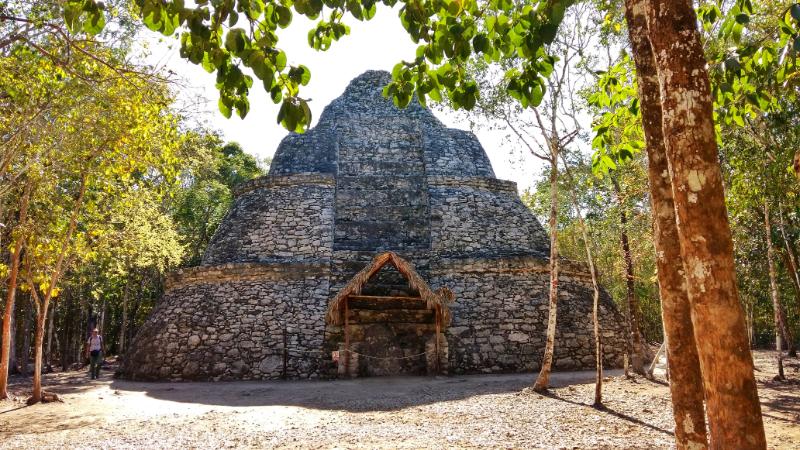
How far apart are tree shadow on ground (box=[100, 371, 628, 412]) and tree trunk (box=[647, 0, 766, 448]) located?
19.5 feet

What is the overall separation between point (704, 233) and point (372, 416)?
5684 mm

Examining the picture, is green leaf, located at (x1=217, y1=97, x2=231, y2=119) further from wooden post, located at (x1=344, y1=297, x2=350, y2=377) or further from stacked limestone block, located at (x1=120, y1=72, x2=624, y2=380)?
stacked limestone block, located at (x1=120, y1=72, x2=624, y2=380)

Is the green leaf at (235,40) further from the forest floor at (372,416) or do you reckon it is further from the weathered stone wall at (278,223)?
the weathered stone wall at (278,223)

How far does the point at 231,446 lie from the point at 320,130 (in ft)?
43.4

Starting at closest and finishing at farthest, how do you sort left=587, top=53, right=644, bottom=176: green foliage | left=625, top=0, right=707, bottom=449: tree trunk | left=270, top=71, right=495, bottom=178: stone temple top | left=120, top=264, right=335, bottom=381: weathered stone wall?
left=625, top=0, right=707, bottom=449: tree trunk
left=587, top=53, right=644, bottom=176: green foliage
left=120, top=264, right=335, bottom=381: weathered stone wall
left=270, top=71, right=495, bottom=178: stone temple top

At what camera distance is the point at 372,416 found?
6.79m

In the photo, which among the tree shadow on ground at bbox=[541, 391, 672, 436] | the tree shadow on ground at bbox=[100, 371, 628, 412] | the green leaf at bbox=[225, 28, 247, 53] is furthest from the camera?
the tree shadow on ground at bbox=[100, 371, 628, 412]

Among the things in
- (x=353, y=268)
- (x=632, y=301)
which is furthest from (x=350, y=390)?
(x=632, y=301)

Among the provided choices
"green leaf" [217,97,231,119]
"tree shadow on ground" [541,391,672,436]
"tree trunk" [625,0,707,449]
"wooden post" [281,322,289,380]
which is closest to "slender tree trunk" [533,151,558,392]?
"tree shadow on ground" [541,391,672,436]

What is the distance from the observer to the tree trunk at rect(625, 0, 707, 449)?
2420 millimetres

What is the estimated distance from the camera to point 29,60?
5.66m

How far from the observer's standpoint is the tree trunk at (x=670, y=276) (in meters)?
2.42

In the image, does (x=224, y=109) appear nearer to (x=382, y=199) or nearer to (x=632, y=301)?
(x=632, y=301)

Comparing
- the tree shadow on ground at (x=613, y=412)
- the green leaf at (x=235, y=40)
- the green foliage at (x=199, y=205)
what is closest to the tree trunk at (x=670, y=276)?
the green leaf at (x=235, y=40)
